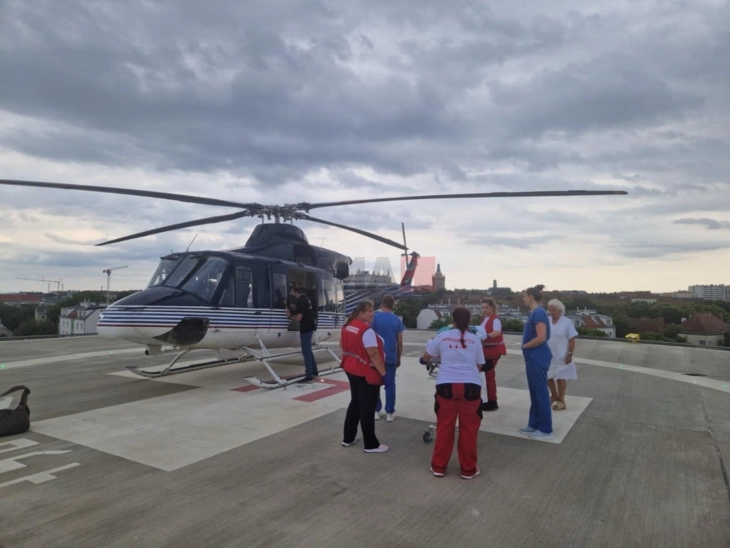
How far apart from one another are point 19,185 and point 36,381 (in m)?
3.91

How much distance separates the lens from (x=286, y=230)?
10633mm

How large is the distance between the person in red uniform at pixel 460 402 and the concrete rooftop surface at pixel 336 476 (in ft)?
0.67

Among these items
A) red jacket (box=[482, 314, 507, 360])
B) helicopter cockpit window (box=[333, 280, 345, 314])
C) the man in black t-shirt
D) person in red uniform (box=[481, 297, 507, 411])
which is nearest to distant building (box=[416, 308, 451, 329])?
helicopter cockpit window (box=[333, 280, 345, 314])

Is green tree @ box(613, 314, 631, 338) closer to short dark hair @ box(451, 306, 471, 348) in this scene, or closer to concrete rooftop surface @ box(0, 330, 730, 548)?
concrete rooftop surface @ box(0, 330, 730, 548)

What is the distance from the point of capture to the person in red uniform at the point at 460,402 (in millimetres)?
4121

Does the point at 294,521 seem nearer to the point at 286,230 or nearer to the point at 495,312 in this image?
the point at 495,312

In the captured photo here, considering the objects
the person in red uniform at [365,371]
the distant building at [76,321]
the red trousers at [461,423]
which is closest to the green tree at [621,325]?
the person in red uniform at [365,371]

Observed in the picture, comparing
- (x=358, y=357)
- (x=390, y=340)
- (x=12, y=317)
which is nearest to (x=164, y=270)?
(x=390, y=340)

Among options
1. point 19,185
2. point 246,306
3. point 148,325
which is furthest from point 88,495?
point 19,185

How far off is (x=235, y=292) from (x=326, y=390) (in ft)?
8.02

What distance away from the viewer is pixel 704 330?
29.8 meters

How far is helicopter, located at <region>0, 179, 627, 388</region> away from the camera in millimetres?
7379

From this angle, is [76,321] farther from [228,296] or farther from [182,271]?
[228,296]

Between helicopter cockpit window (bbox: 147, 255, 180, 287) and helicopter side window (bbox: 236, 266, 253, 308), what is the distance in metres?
1.16
